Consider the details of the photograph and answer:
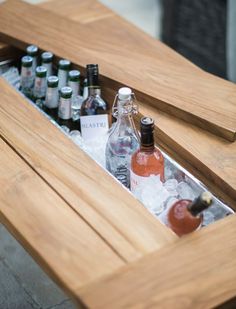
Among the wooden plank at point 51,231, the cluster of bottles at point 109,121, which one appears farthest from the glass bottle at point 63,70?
the wooden plank at point 51,231

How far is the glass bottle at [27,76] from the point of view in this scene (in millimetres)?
1828

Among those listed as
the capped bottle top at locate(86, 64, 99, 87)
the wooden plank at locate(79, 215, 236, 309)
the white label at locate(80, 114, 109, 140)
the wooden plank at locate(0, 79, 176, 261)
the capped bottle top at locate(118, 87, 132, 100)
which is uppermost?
the capped bottle top at locate(118, 87, 132, 100)

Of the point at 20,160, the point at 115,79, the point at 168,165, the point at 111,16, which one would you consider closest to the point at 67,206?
the point at 20,160

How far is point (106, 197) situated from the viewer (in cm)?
136

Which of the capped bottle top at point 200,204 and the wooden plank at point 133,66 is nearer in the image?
the capped bottle top at point 200,204

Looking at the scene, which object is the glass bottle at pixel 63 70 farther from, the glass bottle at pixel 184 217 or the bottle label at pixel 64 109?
the glass bottle at pixel 184 217

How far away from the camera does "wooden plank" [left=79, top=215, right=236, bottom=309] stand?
3.72ft

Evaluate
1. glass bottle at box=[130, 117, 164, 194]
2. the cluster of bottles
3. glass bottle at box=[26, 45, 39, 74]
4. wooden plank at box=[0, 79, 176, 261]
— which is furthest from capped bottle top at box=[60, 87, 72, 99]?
glass bottle at box=[130, 117, 164, 194]

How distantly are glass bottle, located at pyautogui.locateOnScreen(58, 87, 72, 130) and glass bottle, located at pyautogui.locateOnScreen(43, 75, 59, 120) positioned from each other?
47mm

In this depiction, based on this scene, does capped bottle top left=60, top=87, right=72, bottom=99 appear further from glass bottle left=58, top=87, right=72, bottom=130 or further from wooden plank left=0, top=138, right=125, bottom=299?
wooden plank left=0, top=138, right=125, bottom=299

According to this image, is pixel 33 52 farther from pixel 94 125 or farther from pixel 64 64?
pixel 94 125

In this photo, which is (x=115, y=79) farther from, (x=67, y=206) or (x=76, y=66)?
(x=67, y=206)

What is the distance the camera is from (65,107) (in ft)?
5.71

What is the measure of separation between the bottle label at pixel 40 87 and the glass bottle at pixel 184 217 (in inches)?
27.8
